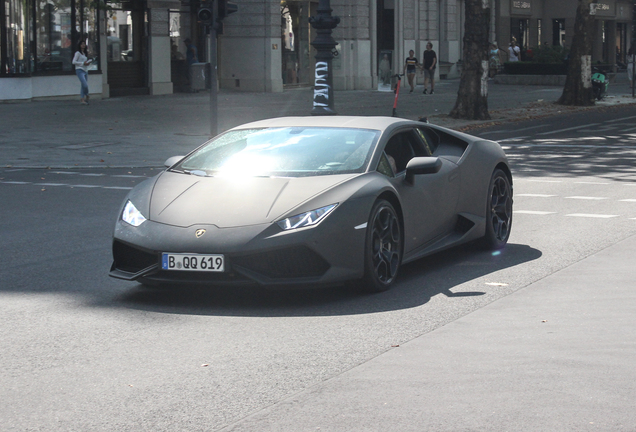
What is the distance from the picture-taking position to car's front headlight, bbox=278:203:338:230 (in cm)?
661

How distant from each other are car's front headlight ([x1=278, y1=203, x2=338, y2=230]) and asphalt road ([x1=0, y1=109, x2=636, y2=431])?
1.81 feet

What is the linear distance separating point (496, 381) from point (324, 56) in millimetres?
18481

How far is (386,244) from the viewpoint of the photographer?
7.23 metres

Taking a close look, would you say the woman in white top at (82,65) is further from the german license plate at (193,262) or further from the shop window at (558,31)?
the shop window at (558,31)

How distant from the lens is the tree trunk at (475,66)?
2828cm

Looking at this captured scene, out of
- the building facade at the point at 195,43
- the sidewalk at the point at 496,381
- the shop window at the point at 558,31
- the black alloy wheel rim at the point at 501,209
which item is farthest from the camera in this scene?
the shop window at the point at 558,31

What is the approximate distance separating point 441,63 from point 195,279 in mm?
49846

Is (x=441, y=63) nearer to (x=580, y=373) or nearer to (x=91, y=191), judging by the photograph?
(x=91, y=191)

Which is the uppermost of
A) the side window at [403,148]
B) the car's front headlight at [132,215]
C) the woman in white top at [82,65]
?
the woman in white top at [82,65]

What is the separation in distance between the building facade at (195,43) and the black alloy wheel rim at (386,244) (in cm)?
2527

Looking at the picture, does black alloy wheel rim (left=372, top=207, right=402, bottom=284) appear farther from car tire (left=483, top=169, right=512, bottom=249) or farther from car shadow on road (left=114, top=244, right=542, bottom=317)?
car tire (left=483, top=169, right=512, bottom=249)

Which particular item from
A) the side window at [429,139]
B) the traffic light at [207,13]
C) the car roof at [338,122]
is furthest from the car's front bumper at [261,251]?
the traffic light at [207,13]

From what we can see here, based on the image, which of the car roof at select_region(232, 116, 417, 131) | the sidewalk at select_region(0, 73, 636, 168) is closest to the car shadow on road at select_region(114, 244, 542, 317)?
the car roof at select_region(232, 116, 417, 131)

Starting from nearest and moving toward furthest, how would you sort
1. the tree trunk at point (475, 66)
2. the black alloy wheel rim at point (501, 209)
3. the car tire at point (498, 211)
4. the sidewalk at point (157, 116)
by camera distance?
the car tire at point (498, 211)
the black alloy wheel rim at point (501, 209)
the sidewalk at point (157, 116)
the tree trunk at point (475, 66)
